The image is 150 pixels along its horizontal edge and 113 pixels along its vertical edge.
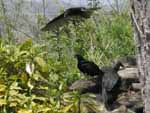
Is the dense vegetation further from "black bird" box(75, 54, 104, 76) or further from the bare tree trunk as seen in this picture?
the bare tree trunk

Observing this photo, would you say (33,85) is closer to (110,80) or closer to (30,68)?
(30,68)

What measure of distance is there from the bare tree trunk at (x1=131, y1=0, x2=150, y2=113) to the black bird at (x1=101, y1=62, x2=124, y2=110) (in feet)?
2.85

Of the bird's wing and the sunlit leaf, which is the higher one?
the sunlit leaf

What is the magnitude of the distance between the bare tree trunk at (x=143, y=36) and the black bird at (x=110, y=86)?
0.87 meters

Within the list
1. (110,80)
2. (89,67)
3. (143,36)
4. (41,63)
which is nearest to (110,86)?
(110,80)

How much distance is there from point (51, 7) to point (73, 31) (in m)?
1.20

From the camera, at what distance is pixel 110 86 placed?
4.12 meters

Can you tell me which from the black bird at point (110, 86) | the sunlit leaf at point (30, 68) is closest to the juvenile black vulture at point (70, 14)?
the black bird at point (110, 86)

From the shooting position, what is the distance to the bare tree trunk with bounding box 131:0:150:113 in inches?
119

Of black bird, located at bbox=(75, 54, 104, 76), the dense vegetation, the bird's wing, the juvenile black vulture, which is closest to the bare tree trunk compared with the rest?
the dense vegetation

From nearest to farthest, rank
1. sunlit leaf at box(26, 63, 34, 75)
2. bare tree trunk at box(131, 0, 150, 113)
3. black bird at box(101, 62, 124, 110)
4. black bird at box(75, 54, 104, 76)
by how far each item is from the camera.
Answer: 1. bare tree trunk at box(131, 0, 150, 113)
2. sunlit leaf at box(26, 63, 34, 75)
3. black bird at box(101, 62, 124, 110)
4. black bird at box(75, 54, 104, 76)

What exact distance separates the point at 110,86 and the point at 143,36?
1.11 m

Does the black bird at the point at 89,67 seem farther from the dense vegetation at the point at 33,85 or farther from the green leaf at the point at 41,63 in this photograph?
the green leaf at the point at 41,63

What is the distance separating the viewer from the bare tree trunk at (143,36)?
303 cm
